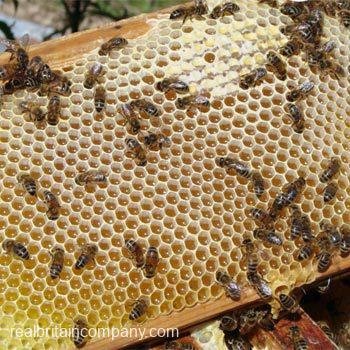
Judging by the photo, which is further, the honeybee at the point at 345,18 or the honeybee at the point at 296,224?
the honeybee at the point at 345,18

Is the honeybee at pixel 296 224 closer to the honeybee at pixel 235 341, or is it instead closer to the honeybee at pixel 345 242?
the honeybee at pixel 345 242

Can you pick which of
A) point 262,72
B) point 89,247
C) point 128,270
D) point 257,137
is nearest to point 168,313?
point 128,270

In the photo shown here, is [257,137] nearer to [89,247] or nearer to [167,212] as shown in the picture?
[167,212]

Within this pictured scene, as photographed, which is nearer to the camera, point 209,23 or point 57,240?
point 57,240

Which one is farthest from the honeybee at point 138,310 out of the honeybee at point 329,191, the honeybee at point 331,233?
the honeybee at point 329,191

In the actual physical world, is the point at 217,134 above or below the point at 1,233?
above

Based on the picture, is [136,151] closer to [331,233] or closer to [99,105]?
[99,105]
